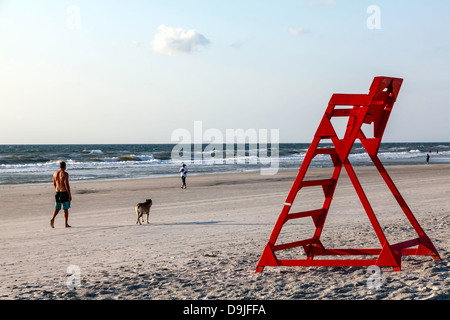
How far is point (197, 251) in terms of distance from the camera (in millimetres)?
7359

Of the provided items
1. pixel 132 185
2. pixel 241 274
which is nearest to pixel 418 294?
pixel 241 274

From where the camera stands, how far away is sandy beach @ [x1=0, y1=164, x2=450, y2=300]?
500 centimetres

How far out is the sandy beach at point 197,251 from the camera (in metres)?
5.00

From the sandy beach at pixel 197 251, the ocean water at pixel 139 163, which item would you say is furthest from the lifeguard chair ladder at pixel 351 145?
the ocean water at pixel 139 163

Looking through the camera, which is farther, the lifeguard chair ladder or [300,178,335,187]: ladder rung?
[300,178,335,187]: ladder rung

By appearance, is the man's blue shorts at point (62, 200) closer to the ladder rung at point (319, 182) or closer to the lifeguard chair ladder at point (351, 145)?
the lifeguard chair ladder at point (351, 145)

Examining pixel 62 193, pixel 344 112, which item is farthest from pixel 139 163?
pixel 344 112

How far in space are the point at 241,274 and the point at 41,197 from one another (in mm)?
14277

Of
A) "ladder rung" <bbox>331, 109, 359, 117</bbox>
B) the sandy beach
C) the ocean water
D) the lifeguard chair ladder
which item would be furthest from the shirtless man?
the ocean water

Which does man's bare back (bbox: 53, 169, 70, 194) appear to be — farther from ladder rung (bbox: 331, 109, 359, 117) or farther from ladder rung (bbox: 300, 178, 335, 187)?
ladder rung (bbox: 331, 109, 359, 117)

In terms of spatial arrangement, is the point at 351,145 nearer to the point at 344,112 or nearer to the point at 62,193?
the point at 344,112

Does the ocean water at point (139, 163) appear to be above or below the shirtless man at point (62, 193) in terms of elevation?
below

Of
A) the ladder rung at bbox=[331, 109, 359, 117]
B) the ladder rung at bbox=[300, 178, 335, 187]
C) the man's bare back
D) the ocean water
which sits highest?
the ladder rung at bbox=[331, 109, 359, 117]
